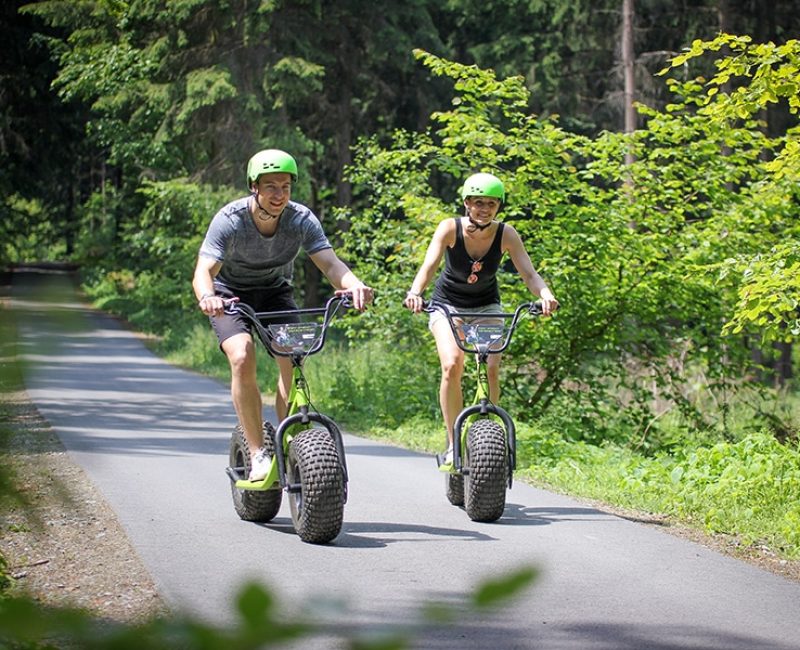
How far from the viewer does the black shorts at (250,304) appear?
23.3 ft

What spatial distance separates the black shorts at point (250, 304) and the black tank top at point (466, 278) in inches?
51.0

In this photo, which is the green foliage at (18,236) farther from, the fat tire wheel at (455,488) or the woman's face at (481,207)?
the fat tire wheel at (455,488)

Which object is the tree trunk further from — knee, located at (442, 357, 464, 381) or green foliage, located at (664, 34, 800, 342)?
knee, located at (442, 357, 464, 381)

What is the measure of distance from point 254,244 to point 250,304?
0.39 metres

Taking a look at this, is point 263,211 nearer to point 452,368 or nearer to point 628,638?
point 452,368

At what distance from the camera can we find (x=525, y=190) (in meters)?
13.0

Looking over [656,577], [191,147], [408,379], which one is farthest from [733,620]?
[191,147]

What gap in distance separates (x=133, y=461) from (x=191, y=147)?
1877 centimetres

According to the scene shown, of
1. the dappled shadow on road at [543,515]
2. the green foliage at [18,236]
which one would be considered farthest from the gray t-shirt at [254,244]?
the green foliage at [18,236]

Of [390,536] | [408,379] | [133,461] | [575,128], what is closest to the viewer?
[390,536]

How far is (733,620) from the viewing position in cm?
521

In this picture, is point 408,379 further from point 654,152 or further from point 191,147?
point 191,147

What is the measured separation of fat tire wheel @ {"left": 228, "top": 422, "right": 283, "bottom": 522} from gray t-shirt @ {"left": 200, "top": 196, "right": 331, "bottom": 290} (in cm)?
87

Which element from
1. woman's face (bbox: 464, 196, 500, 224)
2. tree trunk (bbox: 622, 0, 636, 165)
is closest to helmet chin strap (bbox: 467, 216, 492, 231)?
woman's face (bbox: 464, 196, 500, 224)
